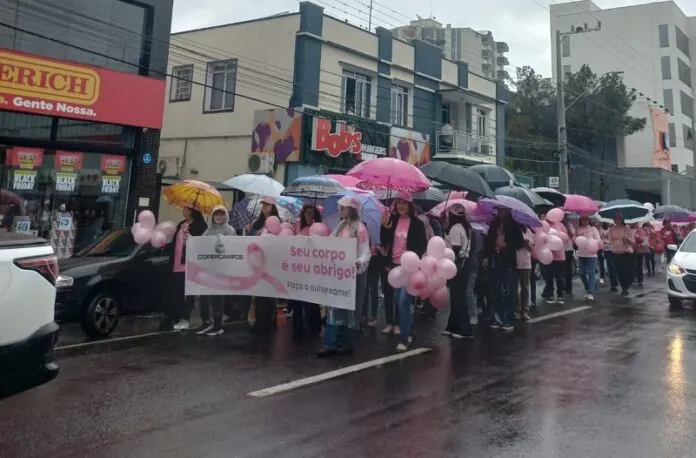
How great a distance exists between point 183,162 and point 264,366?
1755 cm

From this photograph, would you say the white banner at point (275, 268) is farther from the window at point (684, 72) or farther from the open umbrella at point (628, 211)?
the window at point (684, 72)

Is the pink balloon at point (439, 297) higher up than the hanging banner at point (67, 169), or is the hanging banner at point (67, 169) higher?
the hanging banner at point (67, 169)

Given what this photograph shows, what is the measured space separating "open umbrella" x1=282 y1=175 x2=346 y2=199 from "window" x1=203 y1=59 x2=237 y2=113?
1366 cm

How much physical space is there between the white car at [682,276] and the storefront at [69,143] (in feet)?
41.3

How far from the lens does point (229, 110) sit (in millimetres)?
21922

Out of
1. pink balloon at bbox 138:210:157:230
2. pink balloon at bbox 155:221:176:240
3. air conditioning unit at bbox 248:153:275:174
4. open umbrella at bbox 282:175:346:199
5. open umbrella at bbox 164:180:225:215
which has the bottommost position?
pink balloon at bbox 155:221:176:240

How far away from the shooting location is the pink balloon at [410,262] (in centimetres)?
735

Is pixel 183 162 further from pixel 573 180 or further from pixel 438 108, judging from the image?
pixel 573 180

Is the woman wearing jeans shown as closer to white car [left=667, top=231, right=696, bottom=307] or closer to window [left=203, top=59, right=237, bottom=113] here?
white car [left=667, top=231, right=696, bottom=307]

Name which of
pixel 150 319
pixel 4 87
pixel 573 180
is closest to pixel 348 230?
pixel 150 319

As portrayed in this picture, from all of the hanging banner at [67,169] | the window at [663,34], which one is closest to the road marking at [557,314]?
the hanging banner at [67,169]

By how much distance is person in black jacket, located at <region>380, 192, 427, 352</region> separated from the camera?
25.8 feet

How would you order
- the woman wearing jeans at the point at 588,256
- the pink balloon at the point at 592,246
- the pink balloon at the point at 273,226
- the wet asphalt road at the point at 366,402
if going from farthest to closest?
the woman wearing jeans at the point at 588,256 → the pink balloon at the point at 592,246 → the pink balloon at the point at 273,226 → the wet asphalt road at the point at 366,402

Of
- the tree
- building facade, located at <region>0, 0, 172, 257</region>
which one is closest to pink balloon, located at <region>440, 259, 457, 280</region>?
building facade, located at <region>0, 0, 172, 257</region>
